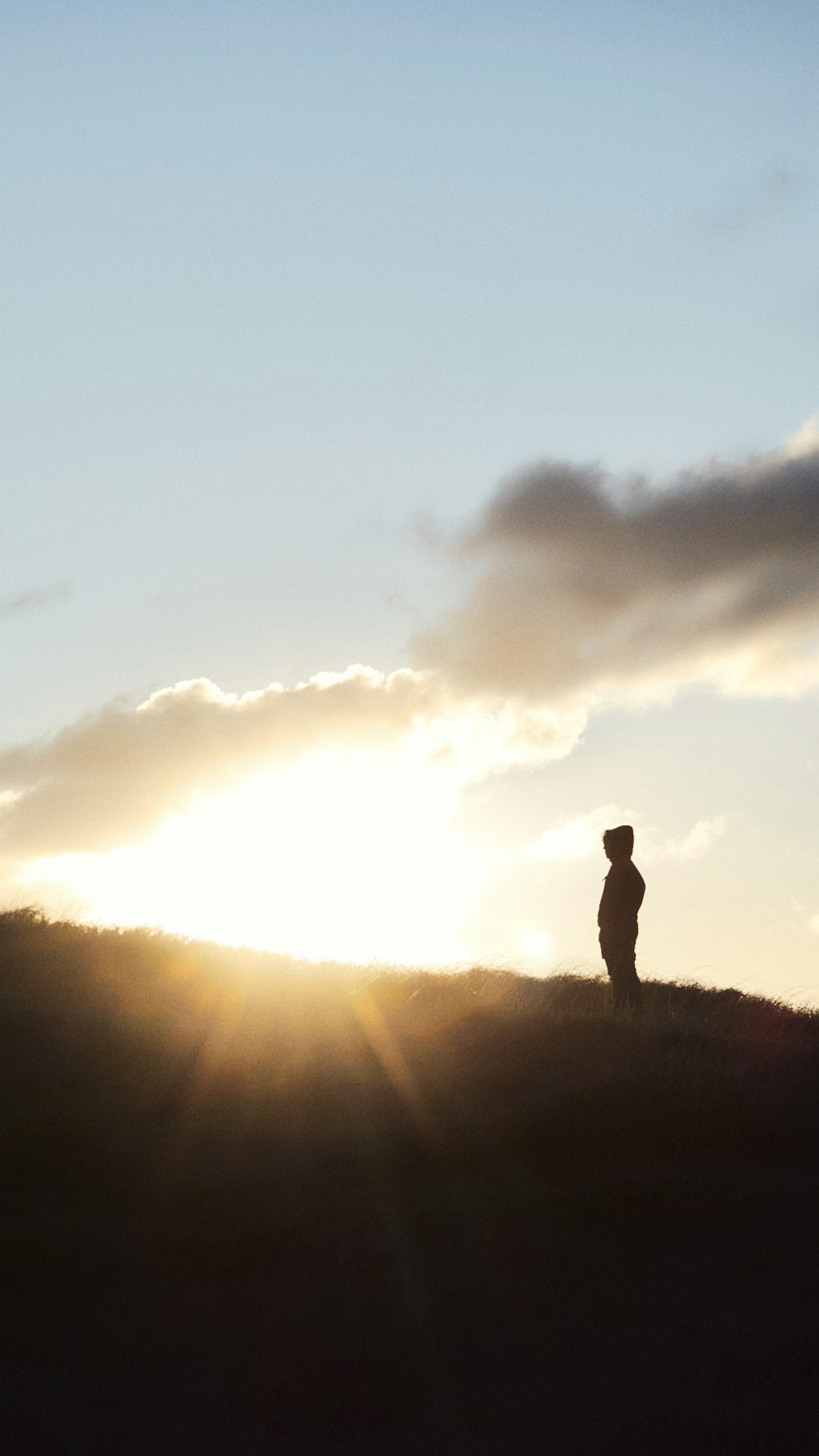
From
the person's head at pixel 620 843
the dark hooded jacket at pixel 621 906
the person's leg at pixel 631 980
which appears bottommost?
the person's leg at pixel 631 980

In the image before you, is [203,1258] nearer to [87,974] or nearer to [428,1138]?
[428,1138]

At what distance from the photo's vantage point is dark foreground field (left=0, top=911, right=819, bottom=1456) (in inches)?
335

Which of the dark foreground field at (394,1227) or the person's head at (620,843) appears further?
Answer: the person's head at (620,843)

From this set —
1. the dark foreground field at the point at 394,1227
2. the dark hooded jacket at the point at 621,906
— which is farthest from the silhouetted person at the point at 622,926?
the dark foreground field at the point at 394,1227

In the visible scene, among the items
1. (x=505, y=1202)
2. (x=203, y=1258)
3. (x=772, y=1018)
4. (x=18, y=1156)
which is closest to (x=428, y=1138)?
(x=505, y=1202)

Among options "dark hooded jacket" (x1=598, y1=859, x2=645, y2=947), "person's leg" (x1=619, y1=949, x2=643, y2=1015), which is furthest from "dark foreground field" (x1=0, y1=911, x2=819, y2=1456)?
"dark hooded jacket" (x1=598, y1=859, x2=645, y2=947)

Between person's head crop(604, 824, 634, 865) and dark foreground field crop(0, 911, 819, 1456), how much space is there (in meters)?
2.76

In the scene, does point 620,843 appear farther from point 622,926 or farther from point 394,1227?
point 394,1227

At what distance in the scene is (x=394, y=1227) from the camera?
37.6 ft

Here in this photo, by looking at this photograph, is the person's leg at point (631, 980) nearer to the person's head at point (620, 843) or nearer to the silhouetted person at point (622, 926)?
the silhouetted person at point (622, 926)

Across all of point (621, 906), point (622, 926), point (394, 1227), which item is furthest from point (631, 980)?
point (394, 1227)

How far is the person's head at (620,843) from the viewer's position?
1986 centimetres

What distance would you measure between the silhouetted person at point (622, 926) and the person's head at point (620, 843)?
0.5 inches

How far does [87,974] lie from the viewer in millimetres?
18125
